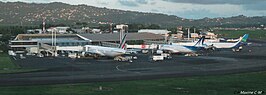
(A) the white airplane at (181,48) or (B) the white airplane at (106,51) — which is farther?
(A) the white airplane at (181,48)

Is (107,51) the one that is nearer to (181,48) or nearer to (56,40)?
(181,48)

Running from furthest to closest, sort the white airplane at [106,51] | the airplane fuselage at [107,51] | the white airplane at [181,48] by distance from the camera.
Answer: the white airplane at [181,48]
the white airplane at [106,51]
the airplane fuselage at [107,51]

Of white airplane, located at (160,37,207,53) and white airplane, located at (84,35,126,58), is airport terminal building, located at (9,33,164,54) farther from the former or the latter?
white airplane, located at (160,37,207,53)

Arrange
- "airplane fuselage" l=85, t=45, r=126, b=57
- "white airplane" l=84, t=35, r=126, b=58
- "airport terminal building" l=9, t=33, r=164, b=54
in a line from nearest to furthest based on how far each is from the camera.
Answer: "airplane fuselage" l=85, t=45, r=126, b=57 < "white airplane" l=84, t=35, r=126, b=58 < "airport terminal building" l=9, t=33, r=164, b=54

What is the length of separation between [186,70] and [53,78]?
22534 millimetres

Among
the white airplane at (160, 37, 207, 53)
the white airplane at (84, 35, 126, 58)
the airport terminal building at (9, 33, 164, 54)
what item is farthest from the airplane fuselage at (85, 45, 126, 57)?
the white airplane at (160, 37, 207, 53)

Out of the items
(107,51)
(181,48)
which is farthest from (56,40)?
(181,48)

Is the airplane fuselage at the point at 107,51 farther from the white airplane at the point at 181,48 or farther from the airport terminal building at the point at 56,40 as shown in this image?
the white airplane at the point at 181,48

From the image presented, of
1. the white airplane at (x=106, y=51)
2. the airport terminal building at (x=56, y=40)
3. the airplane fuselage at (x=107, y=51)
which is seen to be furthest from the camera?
the airport terminal building at (x=56, y=40)

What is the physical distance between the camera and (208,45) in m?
122

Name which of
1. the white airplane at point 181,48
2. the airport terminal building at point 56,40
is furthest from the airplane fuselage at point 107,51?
the white airplane at point 181,48

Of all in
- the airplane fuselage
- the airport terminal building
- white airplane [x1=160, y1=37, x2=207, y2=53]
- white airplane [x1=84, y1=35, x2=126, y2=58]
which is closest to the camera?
the airplane fuselage

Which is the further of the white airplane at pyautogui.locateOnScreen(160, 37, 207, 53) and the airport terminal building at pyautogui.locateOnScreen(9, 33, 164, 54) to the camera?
the airport terminal building at pyautogui.locateOnScreen(9, 33, 164, 54)

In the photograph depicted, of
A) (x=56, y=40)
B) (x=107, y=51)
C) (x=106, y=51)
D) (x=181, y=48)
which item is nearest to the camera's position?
(x=107, y=51)
